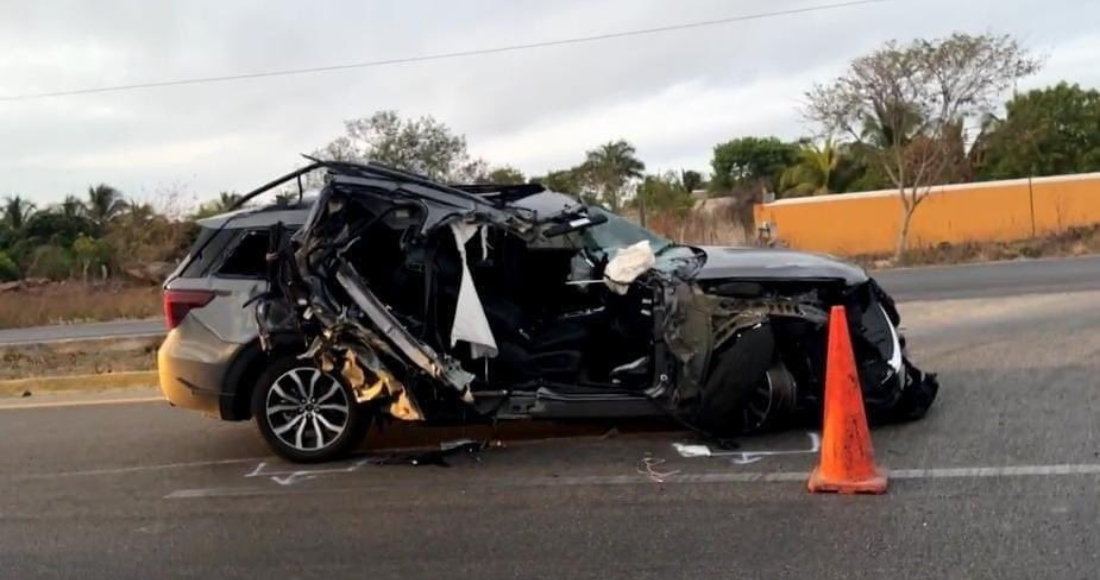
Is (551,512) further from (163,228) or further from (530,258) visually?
(163,228)

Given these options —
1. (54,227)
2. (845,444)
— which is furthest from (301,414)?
(54,227)

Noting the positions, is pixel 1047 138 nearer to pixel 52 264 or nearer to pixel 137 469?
pixel 52 264

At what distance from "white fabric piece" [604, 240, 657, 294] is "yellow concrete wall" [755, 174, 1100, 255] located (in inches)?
1120

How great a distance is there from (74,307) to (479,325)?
29.8 m

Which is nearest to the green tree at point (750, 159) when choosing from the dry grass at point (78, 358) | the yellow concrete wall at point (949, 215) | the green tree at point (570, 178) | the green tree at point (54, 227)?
the green tree at point (570, 178)

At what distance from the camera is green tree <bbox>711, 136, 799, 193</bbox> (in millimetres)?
69188

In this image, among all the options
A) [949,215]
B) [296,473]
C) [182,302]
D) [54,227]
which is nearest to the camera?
[296,473]

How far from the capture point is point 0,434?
918 cm

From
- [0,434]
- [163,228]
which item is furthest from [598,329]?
[163,228]

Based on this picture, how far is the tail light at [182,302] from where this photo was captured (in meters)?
7.33

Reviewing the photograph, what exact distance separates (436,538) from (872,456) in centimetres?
235

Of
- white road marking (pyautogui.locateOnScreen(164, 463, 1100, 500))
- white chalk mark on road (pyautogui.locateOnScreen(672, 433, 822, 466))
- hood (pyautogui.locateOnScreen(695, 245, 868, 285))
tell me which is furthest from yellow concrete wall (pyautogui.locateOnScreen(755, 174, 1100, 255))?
white road marking (pyautogui.locateOnScreen(164, 463, 1100, 500))

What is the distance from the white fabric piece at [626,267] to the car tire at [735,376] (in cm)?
71

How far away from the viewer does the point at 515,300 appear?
725 centimetres
